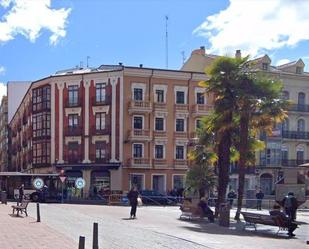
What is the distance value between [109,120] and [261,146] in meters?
28.9

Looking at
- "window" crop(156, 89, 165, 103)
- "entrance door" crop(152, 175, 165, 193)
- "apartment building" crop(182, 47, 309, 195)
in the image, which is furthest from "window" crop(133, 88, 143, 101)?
"apartment building" crop(182, 47, 309, 195)

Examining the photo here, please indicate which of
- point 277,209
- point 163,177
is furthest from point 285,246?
point 163,177

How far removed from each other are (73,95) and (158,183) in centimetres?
1302

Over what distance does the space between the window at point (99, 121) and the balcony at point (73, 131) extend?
6.03 ft

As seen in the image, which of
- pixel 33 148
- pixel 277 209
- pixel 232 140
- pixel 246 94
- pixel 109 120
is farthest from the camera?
pixel 33 148

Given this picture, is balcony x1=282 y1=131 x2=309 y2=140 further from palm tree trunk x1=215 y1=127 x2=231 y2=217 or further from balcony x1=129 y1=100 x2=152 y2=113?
palm tree trunk x1=215 y1=127 x2=231 y2=217

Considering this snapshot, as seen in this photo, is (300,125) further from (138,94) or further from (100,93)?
(100,93)

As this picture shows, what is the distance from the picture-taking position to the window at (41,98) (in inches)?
2406

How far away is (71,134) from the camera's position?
58.7 metres

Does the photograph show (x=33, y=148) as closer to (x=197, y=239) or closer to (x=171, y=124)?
(x=171, y=124)

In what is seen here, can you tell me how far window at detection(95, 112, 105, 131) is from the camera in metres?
57.9

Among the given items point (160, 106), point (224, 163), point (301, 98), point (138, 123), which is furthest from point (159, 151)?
point (224, 163)

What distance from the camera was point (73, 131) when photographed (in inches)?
2309

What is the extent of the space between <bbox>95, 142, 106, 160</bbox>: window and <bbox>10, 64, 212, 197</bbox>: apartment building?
0.14 ft
